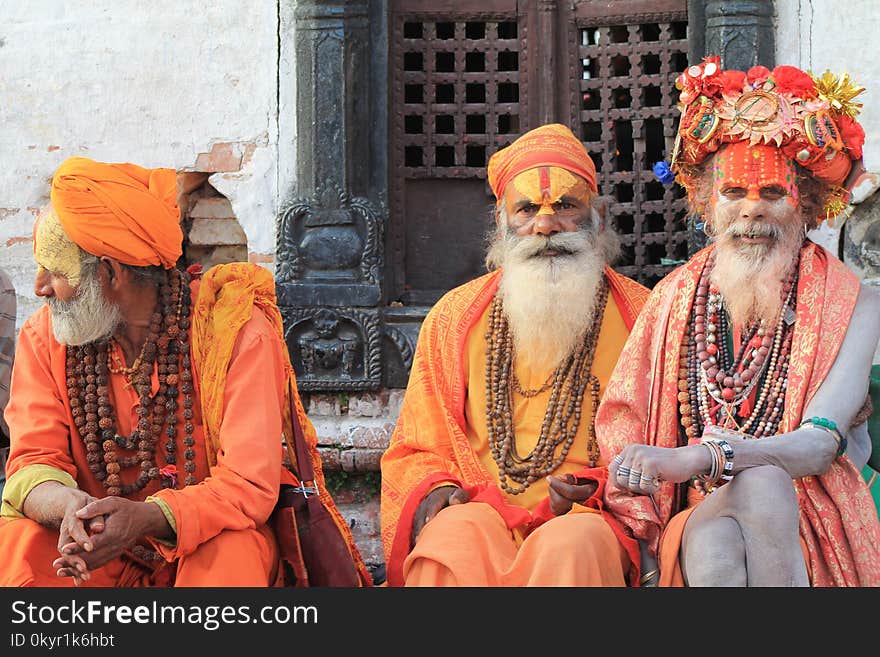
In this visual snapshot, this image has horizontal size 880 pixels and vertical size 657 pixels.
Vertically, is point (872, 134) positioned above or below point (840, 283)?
above

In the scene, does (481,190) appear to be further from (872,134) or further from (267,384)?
(267,384)

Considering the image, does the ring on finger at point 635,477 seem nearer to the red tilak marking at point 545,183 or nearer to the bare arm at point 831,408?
the bare arm at point 831,408

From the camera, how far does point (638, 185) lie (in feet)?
20.0

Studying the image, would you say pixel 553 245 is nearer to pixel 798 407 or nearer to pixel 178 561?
pixel 798 407

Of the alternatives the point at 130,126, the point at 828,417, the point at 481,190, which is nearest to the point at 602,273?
the point at 828,417

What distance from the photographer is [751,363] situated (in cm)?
411

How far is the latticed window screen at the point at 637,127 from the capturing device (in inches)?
239

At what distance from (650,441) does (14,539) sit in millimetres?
2001

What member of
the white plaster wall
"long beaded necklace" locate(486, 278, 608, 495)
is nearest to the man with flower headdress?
"long beaded necklace" locate(486, 278, 608, 495)

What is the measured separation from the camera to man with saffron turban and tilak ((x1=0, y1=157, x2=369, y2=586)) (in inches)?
156

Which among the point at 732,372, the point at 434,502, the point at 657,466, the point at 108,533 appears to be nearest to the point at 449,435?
the point at 434,502

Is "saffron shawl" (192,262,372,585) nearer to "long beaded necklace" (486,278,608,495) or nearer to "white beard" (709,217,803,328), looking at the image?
"long beaded necklace" (486,278,608,495)

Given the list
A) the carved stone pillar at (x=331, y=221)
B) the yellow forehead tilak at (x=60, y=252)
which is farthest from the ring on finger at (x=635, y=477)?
the carved stone pillar at (x=331, y=221)

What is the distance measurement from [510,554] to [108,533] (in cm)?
123
